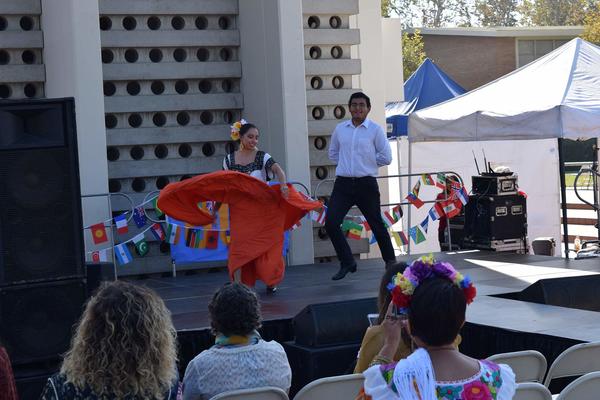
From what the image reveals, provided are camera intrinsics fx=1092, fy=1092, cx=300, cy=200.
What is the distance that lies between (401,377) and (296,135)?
9469mm

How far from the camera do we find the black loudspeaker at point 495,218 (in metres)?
13.7

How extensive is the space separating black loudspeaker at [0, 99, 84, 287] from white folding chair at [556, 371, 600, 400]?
3.36 metres

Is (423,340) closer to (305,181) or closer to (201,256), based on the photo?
(201,256)

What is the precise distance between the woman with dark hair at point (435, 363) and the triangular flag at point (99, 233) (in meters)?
8.04

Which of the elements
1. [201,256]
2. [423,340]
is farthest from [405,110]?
[423,340]

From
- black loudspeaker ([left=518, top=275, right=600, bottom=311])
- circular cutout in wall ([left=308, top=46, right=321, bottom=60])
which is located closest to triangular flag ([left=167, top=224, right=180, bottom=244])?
circular cutout in wall ([left=308, top=46, right=321, bottom=60])

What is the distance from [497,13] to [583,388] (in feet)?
256

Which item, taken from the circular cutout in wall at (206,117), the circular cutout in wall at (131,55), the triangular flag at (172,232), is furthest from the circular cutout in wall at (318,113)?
the triangular flag at (172,232)

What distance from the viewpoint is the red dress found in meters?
9.78

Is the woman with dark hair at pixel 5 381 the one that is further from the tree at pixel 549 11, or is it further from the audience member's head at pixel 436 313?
the tree at pixel 549 11

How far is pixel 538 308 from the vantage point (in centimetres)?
804

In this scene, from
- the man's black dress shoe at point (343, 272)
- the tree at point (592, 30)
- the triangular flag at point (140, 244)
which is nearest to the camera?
the man's black dress shoe at point (343, 272)

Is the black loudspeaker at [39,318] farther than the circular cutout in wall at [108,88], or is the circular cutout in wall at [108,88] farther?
the circular cutout in wall at [108,88]

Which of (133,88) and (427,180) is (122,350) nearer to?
(133,88)
